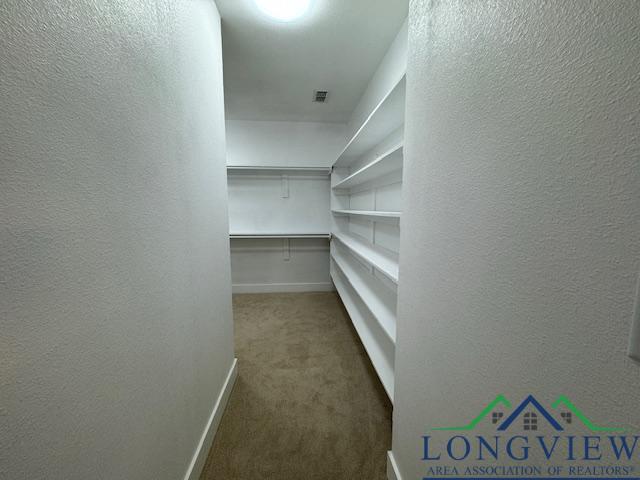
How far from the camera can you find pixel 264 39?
173cm

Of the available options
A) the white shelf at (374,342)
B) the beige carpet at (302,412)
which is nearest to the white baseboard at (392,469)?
the beige carpet at (302,412)

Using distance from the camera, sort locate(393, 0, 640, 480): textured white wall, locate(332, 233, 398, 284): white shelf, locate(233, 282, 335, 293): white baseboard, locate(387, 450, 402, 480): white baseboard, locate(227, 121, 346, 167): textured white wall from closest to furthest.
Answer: locate(393, 0, 640, 480): textured white wall
locate(387, 450, 402, 480): white baseboard
locate(332, 233, 398, 284): white shelf
locate(227, 121, 346, 167): textured white wall
locate(233, 282, 335, 293): white baseboard

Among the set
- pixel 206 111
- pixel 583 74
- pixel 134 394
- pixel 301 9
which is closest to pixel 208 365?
pixel 134 394

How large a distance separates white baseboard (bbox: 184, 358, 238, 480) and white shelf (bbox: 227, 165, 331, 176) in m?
2.36

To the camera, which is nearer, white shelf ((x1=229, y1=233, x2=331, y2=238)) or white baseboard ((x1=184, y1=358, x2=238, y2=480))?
white baseboard ((x1=184, y1=358, x2=238, y2=480))

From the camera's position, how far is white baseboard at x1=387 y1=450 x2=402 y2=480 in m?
1.07

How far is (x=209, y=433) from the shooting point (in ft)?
4.14

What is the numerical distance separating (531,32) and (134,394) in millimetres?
1316

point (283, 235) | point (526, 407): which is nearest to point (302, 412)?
point (526, 407)

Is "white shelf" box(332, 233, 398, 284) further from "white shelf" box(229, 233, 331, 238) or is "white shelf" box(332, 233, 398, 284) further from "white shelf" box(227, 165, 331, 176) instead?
"white shelf" box(227, 165, 331, 176)

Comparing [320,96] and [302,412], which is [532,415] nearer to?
[302,412]

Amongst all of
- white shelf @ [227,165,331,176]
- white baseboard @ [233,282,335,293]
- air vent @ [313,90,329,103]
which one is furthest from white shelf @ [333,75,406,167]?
white baseboard @ [233,282,335,293]

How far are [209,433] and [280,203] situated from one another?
275cm

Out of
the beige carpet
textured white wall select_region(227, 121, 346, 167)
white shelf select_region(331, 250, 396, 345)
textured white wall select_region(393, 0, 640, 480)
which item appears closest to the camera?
textured white wall select_region(393, 0, 640, 480)
